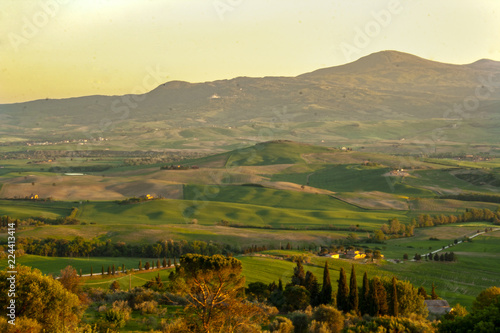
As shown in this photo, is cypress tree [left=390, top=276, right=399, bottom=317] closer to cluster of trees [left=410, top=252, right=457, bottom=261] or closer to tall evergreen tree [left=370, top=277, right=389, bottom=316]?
tall evergreen tree [left=370, top=277, right=389, bottom=316]

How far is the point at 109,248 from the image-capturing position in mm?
87938

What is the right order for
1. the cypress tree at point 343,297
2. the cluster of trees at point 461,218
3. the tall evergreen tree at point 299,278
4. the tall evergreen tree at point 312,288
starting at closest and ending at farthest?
the cypress tree at point 343,297, the tall evergreen tree at point 312,288, the tall evergreen tree at point 299,278, the cluster of trees at point 461,218

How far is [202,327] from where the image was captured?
3431 cm

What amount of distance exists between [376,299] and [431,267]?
32.1m

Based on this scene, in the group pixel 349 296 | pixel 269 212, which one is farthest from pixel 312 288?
pixel 269 212

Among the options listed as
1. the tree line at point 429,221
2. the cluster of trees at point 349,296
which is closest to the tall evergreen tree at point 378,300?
the cluster of trees at point 349,296

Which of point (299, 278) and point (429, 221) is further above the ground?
point (299, 278)

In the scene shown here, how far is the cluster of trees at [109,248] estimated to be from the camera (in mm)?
85438

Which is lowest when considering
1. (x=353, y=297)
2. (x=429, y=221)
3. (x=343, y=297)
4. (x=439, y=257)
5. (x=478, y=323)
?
(x=439, y=257)

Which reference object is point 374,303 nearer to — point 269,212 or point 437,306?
point 437,306

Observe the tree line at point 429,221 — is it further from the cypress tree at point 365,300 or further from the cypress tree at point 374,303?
the cypress tree at point 374,303

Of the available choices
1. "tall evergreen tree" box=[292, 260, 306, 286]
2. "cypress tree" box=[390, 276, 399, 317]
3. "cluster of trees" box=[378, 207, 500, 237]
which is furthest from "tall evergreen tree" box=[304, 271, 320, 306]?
"cluster of trees" box=[378, 207, 500, 237]

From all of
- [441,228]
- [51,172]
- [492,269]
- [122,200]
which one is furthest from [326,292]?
[51,172]

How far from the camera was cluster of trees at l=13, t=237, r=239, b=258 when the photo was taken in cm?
8544
